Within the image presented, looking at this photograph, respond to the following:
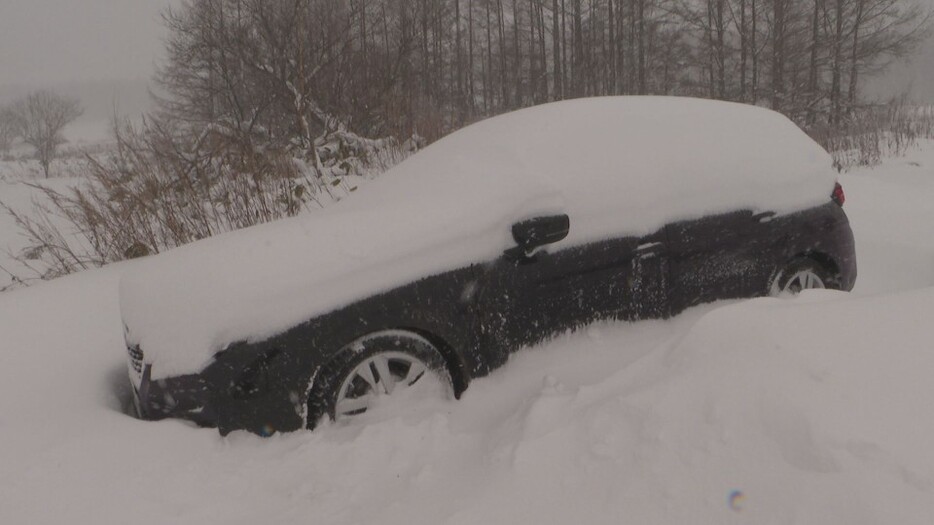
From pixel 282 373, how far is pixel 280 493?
0.48 m

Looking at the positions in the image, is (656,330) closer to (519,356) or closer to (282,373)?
(519,356)

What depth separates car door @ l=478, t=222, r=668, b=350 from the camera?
2.74 meters

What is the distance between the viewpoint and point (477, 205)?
271cm

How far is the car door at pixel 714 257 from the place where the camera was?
121 inches

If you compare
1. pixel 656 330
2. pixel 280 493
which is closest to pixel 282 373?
pixel 280 493

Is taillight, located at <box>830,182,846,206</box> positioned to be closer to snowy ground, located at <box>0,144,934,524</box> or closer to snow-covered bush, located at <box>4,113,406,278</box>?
snowy ground, located at <box>0,144,934,524</box>

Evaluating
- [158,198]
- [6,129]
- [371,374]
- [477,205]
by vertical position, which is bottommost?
[371,374]

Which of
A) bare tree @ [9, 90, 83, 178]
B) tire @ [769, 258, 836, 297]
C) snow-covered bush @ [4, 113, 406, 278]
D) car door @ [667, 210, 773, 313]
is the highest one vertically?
bare tree @ [9, 90, 83, 178]

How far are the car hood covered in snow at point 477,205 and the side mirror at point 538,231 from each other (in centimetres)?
5

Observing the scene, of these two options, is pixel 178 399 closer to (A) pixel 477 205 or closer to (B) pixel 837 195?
(A) pixel 477 205

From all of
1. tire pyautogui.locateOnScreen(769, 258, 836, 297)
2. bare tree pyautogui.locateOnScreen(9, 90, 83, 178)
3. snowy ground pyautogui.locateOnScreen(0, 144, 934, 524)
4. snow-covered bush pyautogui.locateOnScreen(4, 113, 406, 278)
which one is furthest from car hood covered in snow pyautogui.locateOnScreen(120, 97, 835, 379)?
bare tree pyautogui.locateOnScreen(9, 90, 83, 178)

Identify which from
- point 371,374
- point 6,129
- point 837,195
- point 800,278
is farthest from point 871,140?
point 6,129

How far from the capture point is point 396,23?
17.8 m

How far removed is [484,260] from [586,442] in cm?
100
